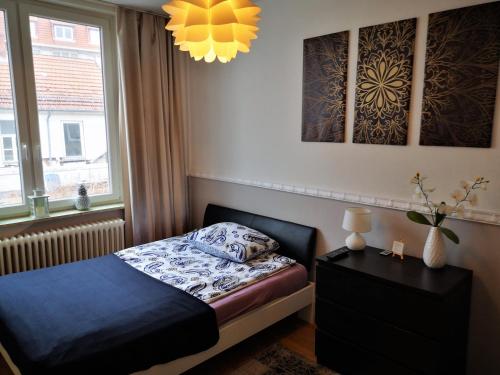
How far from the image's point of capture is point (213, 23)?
1692mm

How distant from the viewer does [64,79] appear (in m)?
3.20

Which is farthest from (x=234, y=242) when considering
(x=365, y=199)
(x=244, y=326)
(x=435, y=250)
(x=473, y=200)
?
(x=473, y=200)

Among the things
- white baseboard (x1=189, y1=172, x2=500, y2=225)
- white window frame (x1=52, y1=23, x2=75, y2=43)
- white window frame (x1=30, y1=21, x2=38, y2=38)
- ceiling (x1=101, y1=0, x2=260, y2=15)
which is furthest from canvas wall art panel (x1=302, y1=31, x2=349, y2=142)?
white window frame (x1=30, y1=21, x2=38, y2=38)

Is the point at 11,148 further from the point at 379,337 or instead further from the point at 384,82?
the point at 379,337

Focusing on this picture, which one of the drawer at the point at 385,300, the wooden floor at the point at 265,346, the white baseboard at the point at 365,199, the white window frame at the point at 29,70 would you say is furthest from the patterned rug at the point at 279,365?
the white window frame at the point at 29,70

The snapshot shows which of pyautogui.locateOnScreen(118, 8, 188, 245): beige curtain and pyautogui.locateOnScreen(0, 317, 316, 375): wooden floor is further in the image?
pyautogui.locateOnScreen(118, 8, 188, 245): beige curtain

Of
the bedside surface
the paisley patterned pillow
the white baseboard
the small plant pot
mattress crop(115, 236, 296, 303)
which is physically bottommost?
mattress crop(115, 236, 296, 303)

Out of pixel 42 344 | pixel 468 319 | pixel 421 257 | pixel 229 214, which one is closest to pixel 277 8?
pixel 229 214

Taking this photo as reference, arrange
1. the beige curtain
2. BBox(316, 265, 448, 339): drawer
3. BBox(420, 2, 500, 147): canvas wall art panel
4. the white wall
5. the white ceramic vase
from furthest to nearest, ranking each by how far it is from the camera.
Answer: the beige curtain
the white wall
the white ceramic vase
BBox(420, 2, 500, 147): canvas wall art panel
BBox(316, 265, 448, 339): drawer

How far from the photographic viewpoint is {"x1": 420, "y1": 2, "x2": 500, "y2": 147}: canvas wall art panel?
199 centimetres

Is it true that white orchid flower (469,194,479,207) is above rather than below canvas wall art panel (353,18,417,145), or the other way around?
below

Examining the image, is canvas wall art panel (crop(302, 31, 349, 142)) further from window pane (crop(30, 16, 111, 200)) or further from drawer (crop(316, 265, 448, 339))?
window pane (crop(30, 16, 111, 200))

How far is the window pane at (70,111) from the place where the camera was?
3.10 metres

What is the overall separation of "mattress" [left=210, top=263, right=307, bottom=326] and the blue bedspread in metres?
0.11
